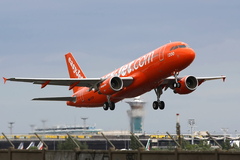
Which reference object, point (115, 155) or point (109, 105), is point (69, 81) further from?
point (115, 155)

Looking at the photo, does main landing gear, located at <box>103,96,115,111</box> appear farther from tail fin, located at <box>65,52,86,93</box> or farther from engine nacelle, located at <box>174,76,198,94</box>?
tail fin, located at <box>65,52,86,93</box>

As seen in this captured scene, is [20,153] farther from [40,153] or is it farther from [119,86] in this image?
[119,86]

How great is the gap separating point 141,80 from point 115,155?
53.4 feet

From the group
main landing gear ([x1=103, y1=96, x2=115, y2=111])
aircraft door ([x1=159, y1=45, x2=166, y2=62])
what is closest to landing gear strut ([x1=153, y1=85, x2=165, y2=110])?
main landing gear ([x1=103, y1=96, x2=115, y2=111])

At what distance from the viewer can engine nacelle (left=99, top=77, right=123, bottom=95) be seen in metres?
42.6

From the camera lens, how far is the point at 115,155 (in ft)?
88.3

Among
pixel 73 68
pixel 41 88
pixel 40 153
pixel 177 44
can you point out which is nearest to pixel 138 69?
pixel 177 44

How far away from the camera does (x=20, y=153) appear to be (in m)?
31.8

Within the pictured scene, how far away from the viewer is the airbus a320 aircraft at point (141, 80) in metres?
38.7

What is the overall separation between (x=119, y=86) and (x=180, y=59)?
8054mm

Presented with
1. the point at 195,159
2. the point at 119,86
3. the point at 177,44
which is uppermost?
the point at 177,44

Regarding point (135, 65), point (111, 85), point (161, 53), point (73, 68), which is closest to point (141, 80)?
point (135, 65)

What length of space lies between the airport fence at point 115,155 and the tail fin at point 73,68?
87.4ft

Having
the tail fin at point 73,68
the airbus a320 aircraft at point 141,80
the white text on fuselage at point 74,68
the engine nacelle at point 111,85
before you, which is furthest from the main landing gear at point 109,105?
the white text on fuselage at point 74,68
